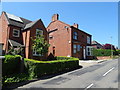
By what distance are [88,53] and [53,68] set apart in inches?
821

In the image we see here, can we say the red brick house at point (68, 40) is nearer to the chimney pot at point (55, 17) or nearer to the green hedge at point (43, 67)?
the chimney pot at point (55, 17)

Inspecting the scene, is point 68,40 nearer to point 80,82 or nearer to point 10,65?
point 10,65

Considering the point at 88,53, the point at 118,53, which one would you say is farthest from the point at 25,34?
the point at 118,53

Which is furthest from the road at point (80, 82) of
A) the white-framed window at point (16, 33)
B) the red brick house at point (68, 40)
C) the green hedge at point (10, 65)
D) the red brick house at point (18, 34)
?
the red brick house at point (68, 40)

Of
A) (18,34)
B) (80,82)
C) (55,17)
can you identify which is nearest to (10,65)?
(80,82)

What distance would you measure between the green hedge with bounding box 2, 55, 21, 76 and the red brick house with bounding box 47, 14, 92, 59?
13.7m

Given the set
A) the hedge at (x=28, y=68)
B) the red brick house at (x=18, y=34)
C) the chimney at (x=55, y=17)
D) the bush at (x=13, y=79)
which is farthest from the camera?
the chimney at (x=55, y=17)

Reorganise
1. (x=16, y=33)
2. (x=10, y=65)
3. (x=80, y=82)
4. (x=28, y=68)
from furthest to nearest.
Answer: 1. (x=16, y=33)
2. (x=10, y=65)
3. (x=28, y=68)
4. (x=80, y=82)

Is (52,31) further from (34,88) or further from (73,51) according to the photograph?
(34,88)

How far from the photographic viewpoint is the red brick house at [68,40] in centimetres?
2398

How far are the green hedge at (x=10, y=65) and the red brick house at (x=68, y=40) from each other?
13.7 metres

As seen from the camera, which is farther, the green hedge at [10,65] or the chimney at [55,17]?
the chimney at [55,17]

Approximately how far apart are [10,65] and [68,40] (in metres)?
15.4

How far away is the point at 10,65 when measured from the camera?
35.1ft
